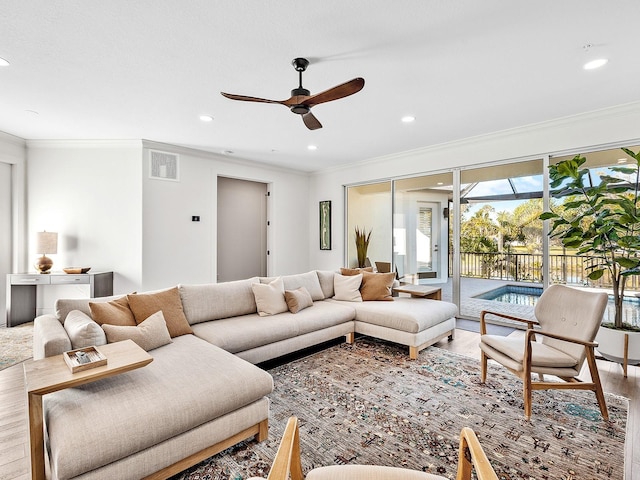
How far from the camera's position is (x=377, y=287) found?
4.05 metres

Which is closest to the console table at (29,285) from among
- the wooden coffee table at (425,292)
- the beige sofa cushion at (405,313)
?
the beige sofa cushion at (405,313)

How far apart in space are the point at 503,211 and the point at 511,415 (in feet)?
10.3

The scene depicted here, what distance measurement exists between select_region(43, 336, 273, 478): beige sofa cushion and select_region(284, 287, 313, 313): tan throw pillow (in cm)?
132

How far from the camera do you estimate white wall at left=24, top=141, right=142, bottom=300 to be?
4.69m

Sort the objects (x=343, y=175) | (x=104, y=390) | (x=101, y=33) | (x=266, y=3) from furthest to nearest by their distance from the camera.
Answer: (x=343, y=175), (x=101, y=33), (x=266, y=3), (x=104, y=390)

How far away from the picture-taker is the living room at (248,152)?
2.62 m

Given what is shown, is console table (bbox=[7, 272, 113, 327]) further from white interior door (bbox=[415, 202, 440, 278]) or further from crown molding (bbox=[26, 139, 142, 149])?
white interior door (bbox=[415, 202, 440, 278])

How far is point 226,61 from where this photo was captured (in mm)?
2584

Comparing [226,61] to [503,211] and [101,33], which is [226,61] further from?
[503,211]

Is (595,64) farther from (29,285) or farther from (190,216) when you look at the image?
(29,285)

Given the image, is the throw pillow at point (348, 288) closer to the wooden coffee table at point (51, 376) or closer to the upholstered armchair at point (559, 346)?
the upholstered armchair at point (559, 346)

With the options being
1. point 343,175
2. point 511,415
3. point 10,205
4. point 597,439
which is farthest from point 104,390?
point 343,175

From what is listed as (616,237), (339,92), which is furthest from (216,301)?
(616,237)

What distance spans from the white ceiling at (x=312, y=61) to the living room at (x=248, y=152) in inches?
1.0
